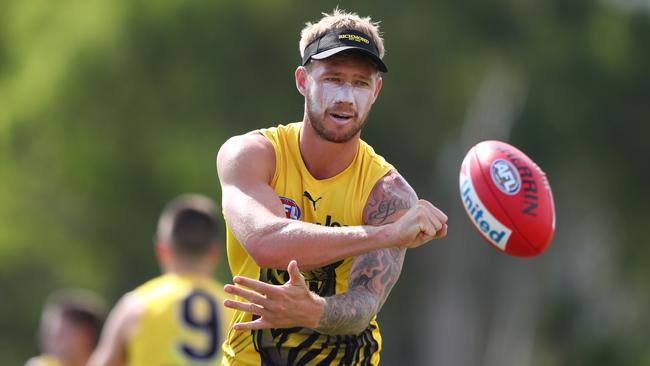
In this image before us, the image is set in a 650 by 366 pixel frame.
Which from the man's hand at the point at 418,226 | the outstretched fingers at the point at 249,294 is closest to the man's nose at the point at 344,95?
the man's hand at the point at 418,226

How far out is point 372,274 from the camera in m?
7.50

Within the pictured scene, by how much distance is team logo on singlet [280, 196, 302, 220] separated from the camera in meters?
7.54

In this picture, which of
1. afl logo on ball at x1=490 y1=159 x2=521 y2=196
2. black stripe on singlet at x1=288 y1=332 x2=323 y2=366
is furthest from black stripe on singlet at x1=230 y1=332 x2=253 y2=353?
afl logo on ball at x1=490 y1=159 x2=521 y2=196

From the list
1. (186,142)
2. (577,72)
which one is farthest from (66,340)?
(577,72)

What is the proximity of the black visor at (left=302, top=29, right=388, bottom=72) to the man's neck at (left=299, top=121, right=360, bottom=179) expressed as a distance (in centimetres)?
42

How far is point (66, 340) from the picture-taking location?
42.5 feet

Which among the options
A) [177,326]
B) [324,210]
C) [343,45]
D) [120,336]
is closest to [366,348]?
[324,210]

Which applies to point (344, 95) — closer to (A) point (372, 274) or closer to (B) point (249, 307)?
(A) point (372, 274)

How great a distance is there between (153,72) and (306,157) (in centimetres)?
2232

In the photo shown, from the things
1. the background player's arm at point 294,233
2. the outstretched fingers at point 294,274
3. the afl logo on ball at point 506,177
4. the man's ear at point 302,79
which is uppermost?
the man's ear at point 302,79

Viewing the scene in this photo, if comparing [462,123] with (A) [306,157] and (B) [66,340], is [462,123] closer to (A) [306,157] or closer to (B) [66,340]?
(B) [66,340]

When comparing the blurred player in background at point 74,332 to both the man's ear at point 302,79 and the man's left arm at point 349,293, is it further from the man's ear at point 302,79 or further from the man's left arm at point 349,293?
the man's left arm at point 349,293

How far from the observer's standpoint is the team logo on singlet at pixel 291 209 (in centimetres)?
754

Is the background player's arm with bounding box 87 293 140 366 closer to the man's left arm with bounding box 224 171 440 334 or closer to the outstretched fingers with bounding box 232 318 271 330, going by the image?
the man's left arm with bounding box 224 171 440 334
